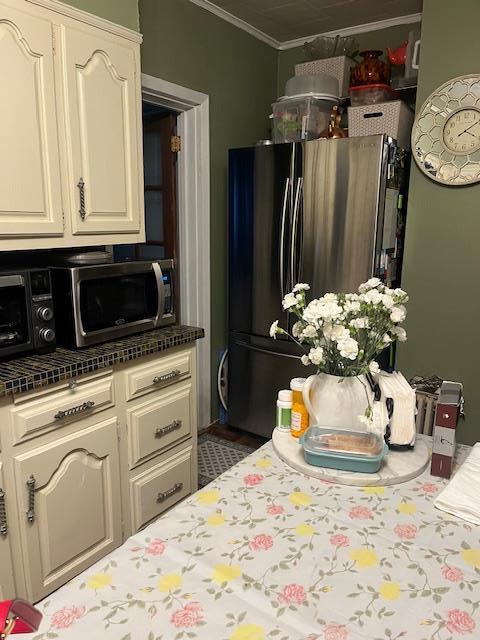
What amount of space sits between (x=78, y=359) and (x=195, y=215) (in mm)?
1502

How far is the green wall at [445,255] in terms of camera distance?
7.65 feet

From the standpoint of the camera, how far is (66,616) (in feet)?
2.59

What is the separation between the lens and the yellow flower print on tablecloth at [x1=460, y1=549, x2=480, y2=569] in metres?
0.91

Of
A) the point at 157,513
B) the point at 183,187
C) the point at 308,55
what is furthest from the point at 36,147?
the point at 308,55

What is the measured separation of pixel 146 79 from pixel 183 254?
100 centimetres

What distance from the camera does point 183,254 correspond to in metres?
3.04

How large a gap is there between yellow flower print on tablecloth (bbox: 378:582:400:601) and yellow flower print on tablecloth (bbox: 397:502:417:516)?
0.76 feet

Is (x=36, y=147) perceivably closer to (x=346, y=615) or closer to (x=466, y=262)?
(x=346, y=615)

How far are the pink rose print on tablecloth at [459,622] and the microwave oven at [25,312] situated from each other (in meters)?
1.43

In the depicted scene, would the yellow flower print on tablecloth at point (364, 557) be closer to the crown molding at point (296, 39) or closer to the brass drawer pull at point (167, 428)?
the brass drawer pull at point (167, 428)

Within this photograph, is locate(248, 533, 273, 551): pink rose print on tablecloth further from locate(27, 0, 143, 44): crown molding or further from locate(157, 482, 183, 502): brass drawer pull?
locate(27, 0, 143, 44): crown molding

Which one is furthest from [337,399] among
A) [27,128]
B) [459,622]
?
[27,128]

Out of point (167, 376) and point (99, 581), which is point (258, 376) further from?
point (99, 581)

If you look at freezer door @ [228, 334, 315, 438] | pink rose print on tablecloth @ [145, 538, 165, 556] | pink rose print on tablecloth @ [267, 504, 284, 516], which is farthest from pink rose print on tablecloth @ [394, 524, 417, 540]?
freezer door @ [228, 334, 315, 438]
